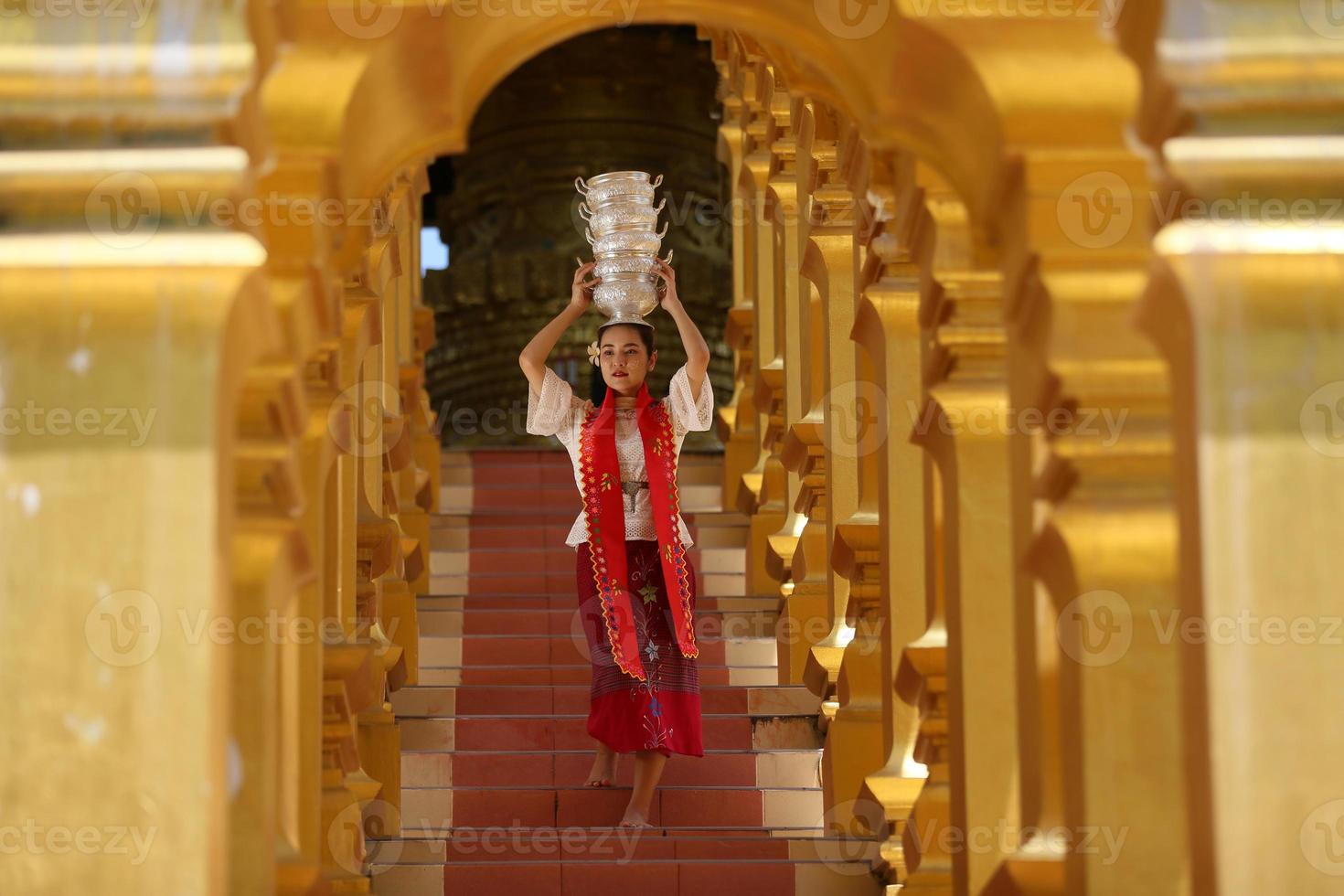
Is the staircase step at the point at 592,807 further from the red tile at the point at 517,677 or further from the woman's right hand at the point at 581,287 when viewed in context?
the woman's right hand at the point at 581,287

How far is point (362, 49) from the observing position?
4770 mm

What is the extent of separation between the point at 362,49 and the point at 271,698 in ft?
4.76

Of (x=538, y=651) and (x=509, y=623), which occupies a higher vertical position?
(x=509, y=623)

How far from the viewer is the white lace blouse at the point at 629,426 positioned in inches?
316

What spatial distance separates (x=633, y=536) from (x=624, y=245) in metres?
1.05

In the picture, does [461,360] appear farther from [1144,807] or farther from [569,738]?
[1144,807]

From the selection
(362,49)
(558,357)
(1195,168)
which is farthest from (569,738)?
(558,357)
